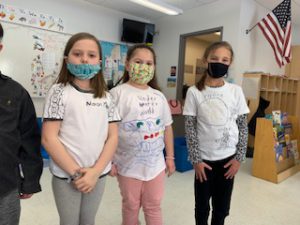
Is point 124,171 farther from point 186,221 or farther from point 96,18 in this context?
point 96,18

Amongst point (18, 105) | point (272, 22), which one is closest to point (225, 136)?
point (18, 105)

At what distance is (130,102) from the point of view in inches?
50.3

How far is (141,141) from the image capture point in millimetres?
1285

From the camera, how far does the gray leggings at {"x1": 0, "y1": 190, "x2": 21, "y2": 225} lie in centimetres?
95

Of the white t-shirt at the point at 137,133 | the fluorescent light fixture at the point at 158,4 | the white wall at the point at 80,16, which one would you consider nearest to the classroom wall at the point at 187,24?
the white wall at the point at 80,16

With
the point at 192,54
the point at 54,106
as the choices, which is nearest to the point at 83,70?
the point at 54,106

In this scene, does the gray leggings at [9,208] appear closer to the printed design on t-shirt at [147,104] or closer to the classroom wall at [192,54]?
the printed design on t-shirt at [147,104]

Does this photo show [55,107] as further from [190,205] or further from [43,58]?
[43,58]

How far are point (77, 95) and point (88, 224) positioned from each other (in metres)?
0.62

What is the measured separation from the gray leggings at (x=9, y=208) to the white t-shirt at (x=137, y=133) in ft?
1.66

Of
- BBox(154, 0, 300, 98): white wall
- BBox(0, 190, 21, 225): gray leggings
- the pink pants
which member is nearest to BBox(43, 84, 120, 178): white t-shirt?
BBox(0, 190, 21, 225): gray leggings

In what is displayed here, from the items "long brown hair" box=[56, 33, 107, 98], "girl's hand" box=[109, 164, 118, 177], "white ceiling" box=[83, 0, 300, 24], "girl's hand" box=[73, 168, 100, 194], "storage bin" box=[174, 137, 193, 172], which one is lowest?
"storage bin" box=[174, 137, 193, 172]

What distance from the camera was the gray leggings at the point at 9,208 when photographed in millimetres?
951

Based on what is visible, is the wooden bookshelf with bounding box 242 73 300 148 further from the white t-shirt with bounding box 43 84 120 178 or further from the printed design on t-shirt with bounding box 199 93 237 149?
the white t-shirt with bounding box 43 84 120 178
